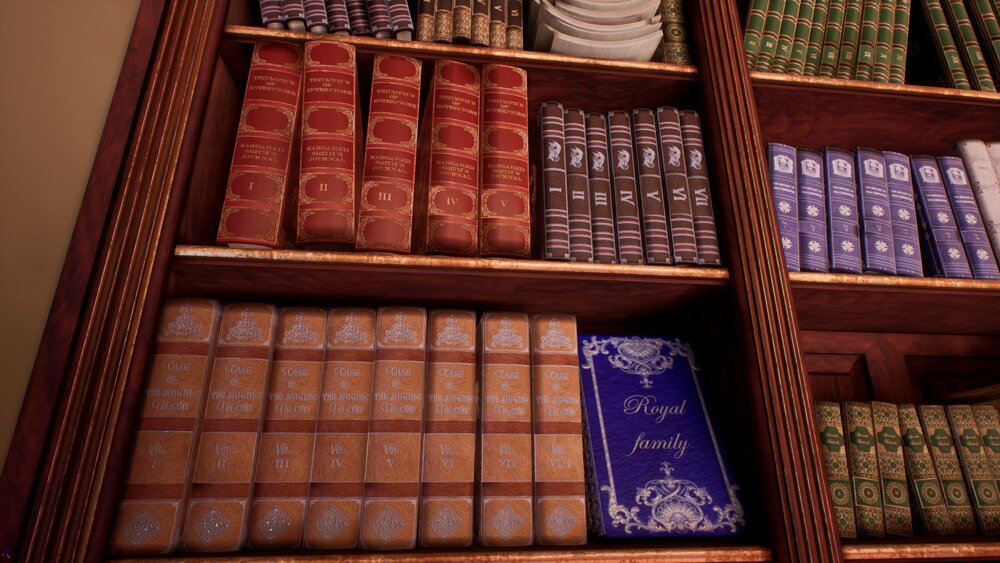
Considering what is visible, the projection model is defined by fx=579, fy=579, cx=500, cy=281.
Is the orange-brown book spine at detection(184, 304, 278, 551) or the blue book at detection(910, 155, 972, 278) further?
the blue book at detection(910, 155, 972, 278)

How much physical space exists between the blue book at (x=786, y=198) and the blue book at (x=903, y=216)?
0.68 feet

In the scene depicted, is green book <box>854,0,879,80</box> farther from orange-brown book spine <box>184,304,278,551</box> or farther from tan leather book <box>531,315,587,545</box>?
orange-brown book spine <box>184,304,278,551</box>

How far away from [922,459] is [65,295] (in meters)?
1.39

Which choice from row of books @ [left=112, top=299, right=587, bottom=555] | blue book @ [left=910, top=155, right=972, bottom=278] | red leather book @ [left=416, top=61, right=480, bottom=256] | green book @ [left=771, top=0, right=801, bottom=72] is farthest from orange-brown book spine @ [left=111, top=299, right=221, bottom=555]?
blue book @ [left=910, top=155, right=972, bottom=278]

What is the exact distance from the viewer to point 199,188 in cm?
101

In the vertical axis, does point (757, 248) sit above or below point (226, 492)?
above

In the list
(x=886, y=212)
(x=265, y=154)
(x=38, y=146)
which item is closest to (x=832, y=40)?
(x=886, y=212)

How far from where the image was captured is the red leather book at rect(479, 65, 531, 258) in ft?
3.23

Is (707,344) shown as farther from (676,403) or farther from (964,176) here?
(964,176)

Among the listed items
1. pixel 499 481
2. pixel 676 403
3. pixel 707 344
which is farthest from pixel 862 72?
pixel 499 481

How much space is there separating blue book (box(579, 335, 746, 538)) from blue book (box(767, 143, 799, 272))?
10.3 inches

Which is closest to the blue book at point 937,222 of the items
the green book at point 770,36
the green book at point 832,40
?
the green book at point 832,40

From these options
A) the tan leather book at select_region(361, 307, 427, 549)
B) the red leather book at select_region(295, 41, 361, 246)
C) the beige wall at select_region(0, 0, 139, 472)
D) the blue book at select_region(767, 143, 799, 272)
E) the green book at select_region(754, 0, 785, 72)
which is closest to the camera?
the beige wall at select_region(0, 0, 139, 472)

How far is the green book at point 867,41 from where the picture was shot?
1.27 metres
